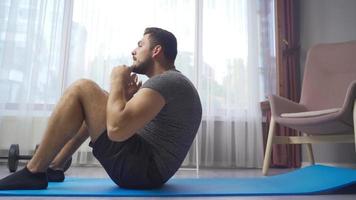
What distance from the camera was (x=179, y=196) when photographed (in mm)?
1255

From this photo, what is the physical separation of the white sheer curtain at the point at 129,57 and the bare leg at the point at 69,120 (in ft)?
5.97

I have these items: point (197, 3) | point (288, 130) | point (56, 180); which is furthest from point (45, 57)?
point (288, 130)

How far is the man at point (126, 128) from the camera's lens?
1.18 m

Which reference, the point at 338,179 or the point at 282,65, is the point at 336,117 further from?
the point at 282,65

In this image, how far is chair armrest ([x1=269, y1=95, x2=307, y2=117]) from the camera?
8.07 ft

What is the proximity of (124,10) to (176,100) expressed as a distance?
85.7 inches

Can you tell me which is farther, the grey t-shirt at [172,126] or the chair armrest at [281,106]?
the chair armrest at [281,106]

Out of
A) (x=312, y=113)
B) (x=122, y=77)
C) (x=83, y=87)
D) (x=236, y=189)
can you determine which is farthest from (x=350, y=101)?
(x=83, y=87)

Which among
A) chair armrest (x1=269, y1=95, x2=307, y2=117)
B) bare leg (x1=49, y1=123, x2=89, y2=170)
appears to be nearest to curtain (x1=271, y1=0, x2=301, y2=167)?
chair armrest (x1=269, y1=95, x2=307, y2=117)

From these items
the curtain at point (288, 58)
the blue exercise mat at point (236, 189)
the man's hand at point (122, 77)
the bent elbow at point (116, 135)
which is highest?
the curtain at point (288, 58)

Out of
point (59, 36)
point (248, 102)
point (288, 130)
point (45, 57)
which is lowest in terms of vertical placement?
point (288, 130)

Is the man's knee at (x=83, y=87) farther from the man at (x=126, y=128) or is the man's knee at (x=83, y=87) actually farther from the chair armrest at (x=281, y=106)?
the chair armrest at (x=281, y=106)

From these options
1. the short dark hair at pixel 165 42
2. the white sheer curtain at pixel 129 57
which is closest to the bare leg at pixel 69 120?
the short dark hair at pixel 165 42

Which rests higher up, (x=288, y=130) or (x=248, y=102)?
(x=248, y=102)
